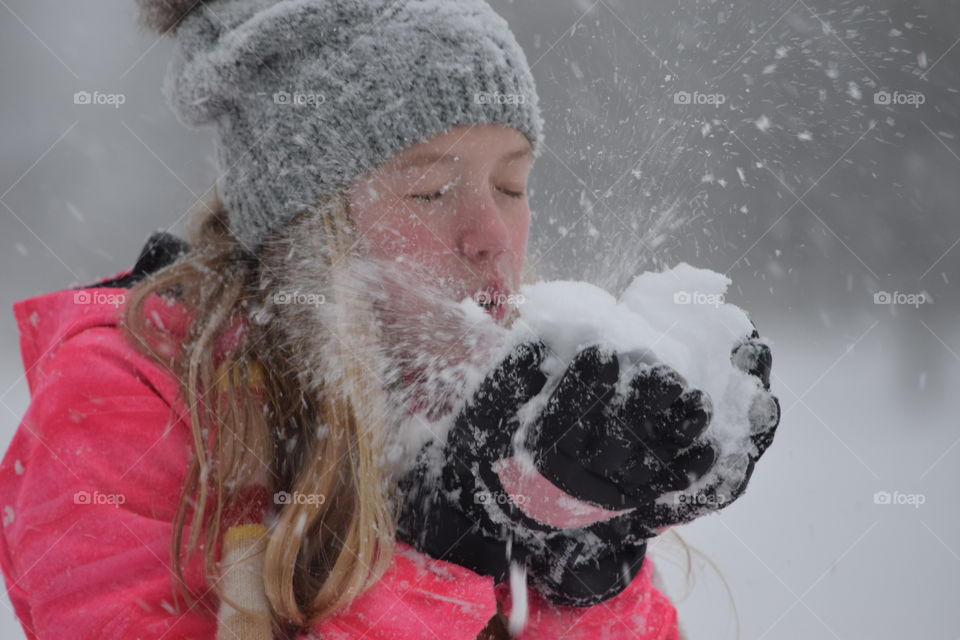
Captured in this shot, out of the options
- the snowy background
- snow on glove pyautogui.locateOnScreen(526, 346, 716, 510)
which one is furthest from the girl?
the snowy background

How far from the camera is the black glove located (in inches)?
44.2

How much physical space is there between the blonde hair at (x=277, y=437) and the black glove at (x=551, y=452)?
10 centimetres

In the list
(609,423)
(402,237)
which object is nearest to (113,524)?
(402,237)

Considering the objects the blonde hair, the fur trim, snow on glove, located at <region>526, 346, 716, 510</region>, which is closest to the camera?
snow on glove, located at <region>526, 346, 716, 510</region>

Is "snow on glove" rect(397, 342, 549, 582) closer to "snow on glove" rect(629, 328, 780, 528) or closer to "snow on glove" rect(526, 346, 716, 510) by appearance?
"snow on glove" rect(526, 346, 716, 510)

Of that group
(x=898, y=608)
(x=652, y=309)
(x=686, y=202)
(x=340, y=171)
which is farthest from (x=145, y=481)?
(x=898, y=608)

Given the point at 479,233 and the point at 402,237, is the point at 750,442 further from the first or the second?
the point at 402,237

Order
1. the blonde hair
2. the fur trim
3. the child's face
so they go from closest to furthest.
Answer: the blonde hair, the child's face, the fur trim

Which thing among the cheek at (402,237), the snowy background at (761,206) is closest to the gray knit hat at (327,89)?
the cheek at (402,237)

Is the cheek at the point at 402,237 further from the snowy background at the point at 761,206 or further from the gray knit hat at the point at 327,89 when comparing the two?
the snowy background at the point at 761,206

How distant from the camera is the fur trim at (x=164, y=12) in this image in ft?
5.36

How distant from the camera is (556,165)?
1785mm

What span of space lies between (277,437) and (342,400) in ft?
0.49

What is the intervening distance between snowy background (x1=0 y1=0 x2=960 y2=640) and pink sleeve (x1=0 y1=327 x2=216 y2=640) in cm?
67
